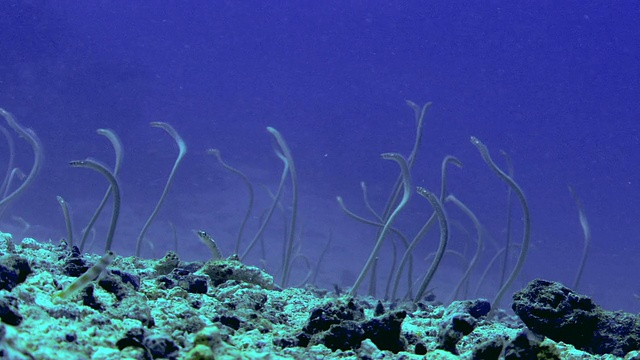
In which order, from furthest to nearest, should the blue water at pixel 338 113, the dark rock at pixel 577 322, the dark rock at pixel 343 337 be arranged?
the blue water at pixel 338 113, the dark rock at pixel 577 322, the dark rock at pixel 343 337

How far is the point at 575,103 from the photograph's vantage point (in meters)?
38.7

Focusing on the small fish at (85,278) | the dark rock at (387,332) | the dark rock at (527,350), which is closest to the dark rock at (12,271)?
the small fish at (85,278)

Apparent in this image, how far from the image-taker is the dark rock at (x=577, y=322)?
2.93 metres

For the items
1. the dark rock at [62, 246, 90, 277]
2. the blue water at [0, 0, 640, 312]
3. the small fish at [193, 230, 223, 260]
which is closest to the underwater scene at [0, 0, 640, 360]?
the blue water at [0, 0, 640, 312]

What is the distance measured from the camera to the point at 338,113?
32.9 m

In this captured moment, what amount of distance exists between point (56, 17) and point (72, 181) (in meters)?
8.22

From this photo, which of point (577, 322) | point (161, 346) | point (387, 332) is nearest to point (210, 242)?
point (387, 332)

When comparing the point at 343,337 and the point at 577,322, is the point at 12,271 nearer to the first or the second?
the point at 343,337

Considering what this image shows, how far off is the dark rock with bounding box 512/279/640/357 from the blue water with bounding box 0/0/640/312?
61.2 ft

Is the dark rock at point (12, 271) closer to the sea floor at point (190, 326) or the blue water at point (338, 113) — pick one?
the sea floor at point (190, 326)

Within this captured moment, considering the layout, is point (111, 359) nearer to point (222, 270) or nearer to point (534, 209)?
point (222, 270)

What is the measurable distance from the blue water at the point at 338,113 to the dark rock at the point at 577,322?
18640 millimetres

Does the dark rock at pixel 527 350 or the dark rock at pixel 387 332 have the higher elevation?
the dark rock at pixel 387 332

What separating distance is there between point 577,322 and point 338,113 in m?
30.4
